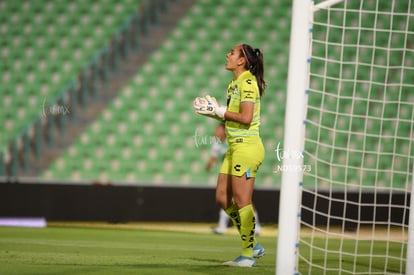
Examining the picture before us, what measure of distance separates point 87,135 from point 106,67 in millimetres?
1360

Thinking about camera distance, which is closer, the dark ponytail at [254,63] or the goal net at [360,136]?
the dark ponytail at [254,63]

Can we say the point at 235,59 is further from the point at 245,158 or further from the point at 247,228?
the point at 247,228

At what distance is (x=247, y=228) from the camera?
5.44 meters

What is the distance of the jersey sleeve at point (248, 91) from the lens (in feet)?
17.4

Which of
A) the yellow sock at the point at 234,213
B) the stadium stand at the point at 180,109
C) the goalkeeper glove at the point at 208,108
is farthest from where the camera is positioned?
the stadium stand at the point at 180,109

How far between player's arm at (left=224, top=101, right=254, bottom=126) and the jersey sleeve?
37 mm

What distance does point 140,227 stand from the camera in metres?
10.5

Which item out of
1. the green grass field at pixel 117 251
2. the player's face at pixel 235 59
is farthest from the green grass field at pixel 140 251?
the player's face at pixel 235 59

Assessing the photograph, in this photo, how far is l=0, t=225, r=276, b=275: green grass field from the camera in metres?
5.23

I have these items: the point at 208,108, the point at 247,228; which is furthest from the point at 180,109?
the point at 208,108

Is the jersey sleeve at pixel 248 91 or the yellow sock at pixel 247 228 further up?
the jersey sleeve at pixel 248 91

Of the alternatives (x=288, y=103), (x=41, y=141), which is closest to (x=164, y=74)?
(x=41, y=141)

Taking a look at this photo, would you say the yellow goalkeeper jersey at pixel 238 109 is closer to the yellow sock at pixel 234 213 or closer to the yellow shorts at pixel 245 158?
the yellow shorts at pixel 245 158

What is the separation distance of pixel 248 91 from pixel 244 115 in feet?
0.62
